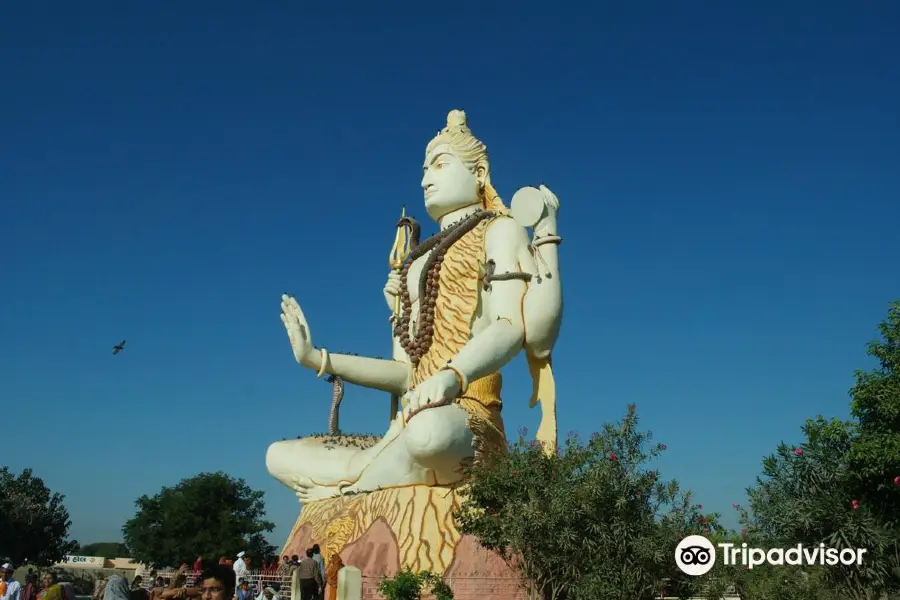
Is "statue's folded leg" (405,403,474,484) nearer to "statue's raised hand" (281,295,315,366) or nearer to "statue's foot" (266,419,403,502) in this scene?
"statue's foot" (266,419,403,502)

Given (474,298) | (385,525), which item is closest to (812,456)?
(474,298)

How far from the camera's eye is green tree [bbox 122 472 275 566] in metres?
28.8

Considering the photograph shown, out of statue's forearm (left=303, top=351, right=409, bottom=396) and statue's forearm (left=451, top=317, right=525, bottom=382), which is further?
statue's forearm (left=303, top=351, right=409, bottom=396)

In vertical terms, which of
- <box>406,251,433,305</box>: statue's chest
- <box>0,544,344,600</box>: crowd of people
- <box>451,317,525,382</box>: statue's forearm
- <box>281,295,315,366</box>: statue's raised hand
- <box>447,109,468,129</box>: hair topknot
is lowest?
<box>0,544,344,600</box>: crowd of people

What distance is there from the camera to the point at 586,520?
8680mm

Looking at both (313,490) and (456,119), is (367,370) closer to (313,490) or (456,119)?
(313,490)

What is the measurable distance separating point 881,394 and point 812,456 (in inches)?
44.0

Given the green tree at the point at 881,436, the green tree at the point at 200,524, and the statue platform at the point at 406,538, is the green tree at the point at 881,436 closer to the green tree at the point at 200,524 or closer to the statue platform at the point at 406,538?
the statue platform at the point at 406,538

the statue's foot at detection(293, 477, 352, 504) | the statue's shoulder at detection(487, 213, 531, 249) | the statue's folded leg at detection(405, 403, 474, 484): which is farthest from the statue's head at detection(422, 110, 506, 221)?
Answer: the statue's foot at detection(293, 477, 352, 504)

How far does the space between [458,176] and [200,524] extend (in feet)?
69.5

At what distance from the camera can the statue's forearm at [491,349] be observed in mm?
10062

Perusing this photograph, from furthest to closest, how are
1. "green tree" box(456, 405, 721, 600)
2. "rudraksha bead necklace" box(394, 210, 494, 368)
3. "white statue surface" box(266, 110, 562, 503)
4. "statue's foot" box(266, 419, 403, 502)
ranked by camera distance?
"rudraksha bead necklace" box(394, 210, 494, 368) < "statue's foot" box(266, 419, 403, 502) < "white statue surface" box(266, 110, 562, 503) < "green tree" box(456, 405, 721, 600)

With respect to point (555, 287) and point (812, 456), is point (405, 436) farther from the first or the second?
point (812, 456)

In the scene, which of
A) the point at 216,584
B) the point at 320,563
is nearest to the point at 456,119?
the point at 320,563
